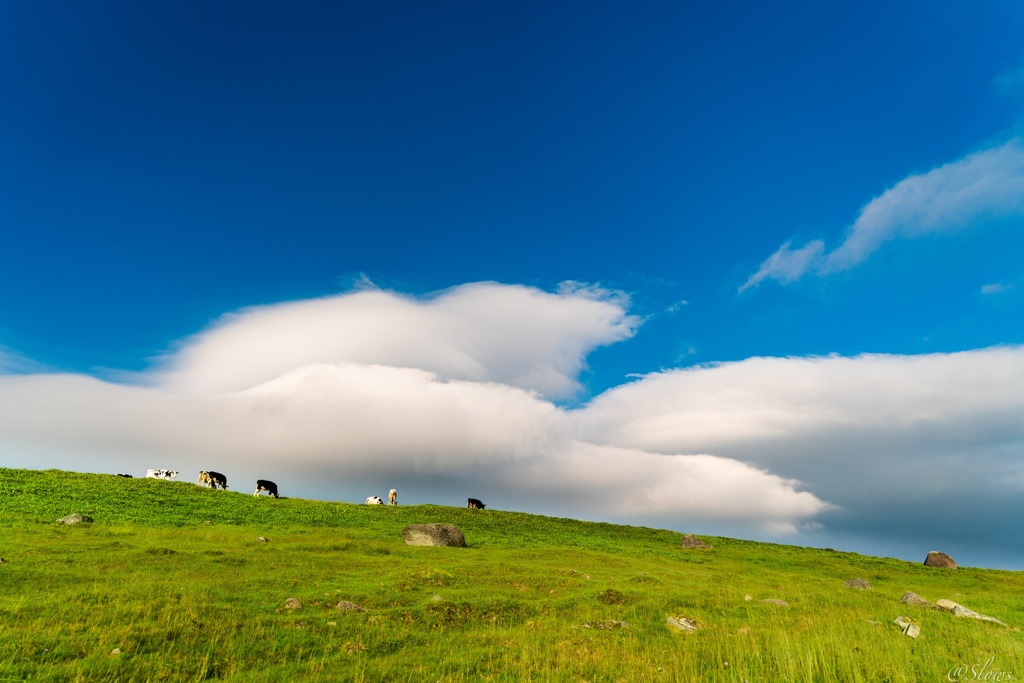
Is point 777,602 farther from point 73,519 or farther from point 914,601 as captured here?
point 73,519

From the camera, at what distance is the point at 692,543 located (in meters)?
70.0

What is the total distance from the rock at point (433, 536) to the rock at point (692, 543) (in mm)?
35969

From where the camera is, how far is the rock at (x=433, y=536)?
45.6m

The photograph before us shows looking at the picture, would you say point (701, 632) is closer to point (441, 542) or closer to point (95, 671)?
point (95, 671)

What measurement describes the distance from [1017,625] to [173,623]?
3754cm

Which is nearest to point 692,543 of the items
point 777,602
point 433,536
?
point 433,536

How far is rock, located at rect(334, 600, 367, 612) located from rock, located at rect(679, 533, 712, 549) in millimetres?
58098

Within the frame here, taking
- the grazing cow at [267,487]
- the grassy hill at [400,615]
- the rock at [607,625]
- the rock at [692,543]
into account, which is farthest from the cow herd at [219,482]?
the rock at [607,625]

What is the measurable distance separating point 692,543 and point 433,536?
131ft

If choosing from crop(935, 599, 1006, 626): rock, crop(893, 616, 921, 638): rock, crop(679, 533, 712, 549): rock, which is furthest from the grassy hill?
crop(679, 533, 712, 549): rock

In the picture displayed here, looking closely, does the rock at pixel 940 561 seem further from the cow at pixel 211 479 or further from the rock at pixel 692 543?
the cow at pixel 211 479

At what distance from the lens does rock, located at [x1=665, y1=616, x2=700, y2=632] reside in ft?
73.2

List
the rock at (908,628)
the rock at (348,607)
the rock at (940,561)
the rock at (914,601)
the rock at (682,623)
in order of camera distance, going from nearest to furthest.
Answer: the rock at (348,607)
the rock at (908,628)
the rock at (682,623)
the rock at (914,601)
the rock at (940,561)

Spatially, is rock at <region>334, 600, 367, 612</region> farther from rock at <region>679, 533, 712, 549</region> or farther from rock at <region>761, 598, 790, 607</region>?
rock at <region>679, 533, 712, 549</region>
